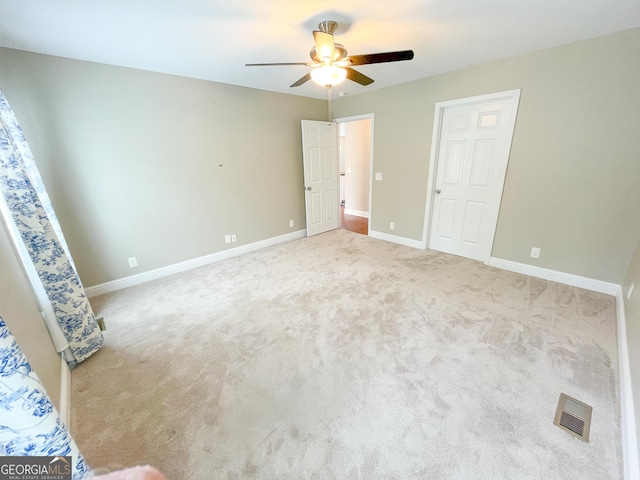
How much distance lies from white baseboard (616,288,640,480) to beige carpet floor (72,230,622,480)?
4 cm

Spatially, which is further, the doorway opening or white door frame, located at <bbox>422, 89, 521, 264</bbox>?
the doorway opening

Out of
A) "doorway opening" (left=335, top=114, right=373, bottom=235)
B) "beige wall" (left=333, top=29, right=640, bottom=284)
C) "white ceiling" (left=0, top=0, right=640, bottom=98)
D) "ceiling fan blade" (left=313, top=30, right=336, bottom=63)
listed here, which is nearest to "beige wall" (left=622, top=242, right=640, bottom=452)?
"beige wall" (left=333, top=29, right=640, bottom=284)

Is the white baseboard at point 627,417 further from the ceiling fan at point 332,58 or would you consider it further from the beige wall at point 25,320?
the beige wall at point 25,320

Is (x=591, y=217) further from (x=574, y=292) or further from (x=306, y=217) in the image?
(x=306, y=217)

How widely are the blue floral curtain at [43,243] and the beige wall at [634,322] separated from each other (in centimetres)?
335

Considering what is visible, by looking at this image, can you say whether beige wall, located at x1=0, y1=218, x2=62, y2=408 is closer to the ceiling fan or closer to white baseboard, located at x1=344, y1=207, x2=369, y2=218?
the ceiling fan

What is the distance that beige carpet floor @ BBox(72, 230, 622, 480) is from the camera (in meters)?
1.22

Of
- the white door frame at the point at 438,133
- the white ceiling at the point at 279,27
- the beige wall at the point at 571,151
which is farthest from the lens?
the white door frame at the point at 438,133

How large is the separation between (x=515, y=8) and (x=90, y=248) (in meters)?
4.43

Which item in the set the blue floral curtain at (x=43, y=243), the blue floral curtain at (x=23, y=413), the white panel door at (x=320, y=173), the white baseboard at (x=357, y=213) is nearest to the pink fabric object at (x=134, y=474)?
the blue floral curtain at (x=23, y=413)

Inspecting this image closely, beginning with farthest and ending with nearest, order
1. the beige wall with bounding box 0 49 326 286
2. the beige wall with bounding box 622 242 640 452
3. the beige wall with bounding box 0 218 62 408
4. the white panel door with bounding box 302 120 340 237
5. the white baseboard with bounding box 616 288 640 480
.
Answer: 1. the white panel door with bounding box 302 120 340 237
2. the beige wall with bounding box 0 49 326 286
3. the beige wall with bounding box 622 242 640 452
4. the beige wall with bounding box 0 218 62 408
5. the white baseboard with bounding box 616 288 640 480

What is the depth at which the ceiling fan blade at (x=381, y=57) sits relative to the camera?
67.6 inches

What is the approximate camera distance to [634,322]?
5.51ft

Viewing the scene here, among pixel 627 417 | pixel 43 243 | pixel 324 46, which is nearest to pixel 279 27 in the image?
pixel 324 46
